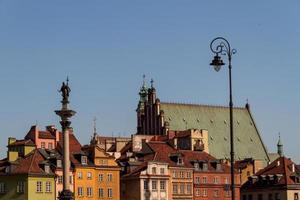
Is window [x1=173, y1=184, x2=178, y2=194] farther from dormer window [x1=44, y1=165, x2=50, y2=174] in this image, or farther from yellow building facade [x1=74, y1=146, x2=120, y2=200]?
dormer window [x1=44, y1=165, x2=50, y2=174]

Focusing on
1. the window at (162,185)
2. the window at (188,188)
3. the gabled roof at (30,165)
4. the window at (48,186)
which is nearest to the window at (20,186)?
the gabled roof at (30,165)

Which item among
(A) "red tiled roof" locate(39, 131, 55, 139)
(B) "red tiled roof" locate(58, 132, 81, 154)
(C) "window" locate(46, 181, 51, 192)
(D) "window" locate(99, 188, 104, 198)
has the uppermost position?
(A) "red tiled roof" locate(39, 131, 55, 139)

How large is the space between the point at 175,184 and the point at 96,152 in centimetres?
1163

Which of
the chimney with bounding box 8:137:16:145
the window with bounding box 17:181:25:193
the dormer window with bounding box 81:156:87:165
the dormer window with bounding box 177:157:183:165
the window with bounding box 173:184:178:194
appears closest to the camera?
the window with bounding box 17:181:25:193

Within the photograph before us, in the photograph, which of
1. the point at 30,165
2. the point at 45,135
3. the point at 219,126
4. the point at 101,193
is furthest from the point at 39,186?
the point at 219,126

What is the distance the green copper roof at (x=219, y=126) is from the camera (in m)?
130

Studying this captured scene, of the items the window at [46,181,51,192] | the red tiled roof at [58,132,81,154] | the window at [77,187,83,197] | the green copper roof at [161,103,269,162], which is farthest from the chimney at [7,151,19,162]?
the green copper roof at [161,103,269,162]

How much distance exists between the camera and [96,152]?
98.7m

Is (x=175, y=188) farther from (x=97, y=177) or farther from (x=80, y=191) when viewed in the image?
(x=80, y=191)

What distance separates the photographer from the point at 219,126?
436 feet

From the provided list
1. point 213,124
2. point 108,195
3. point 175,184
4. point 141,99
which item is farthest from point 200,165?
point 141,99

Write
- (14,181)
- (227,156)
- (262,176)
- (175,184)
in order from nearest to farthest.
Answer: (14,181) → (175,184) → (262,176) → (227,156)

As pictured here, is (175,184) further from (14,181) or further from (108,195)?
(14,181)

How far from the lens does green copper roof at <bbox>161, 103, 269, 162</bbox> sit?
5113 inches
